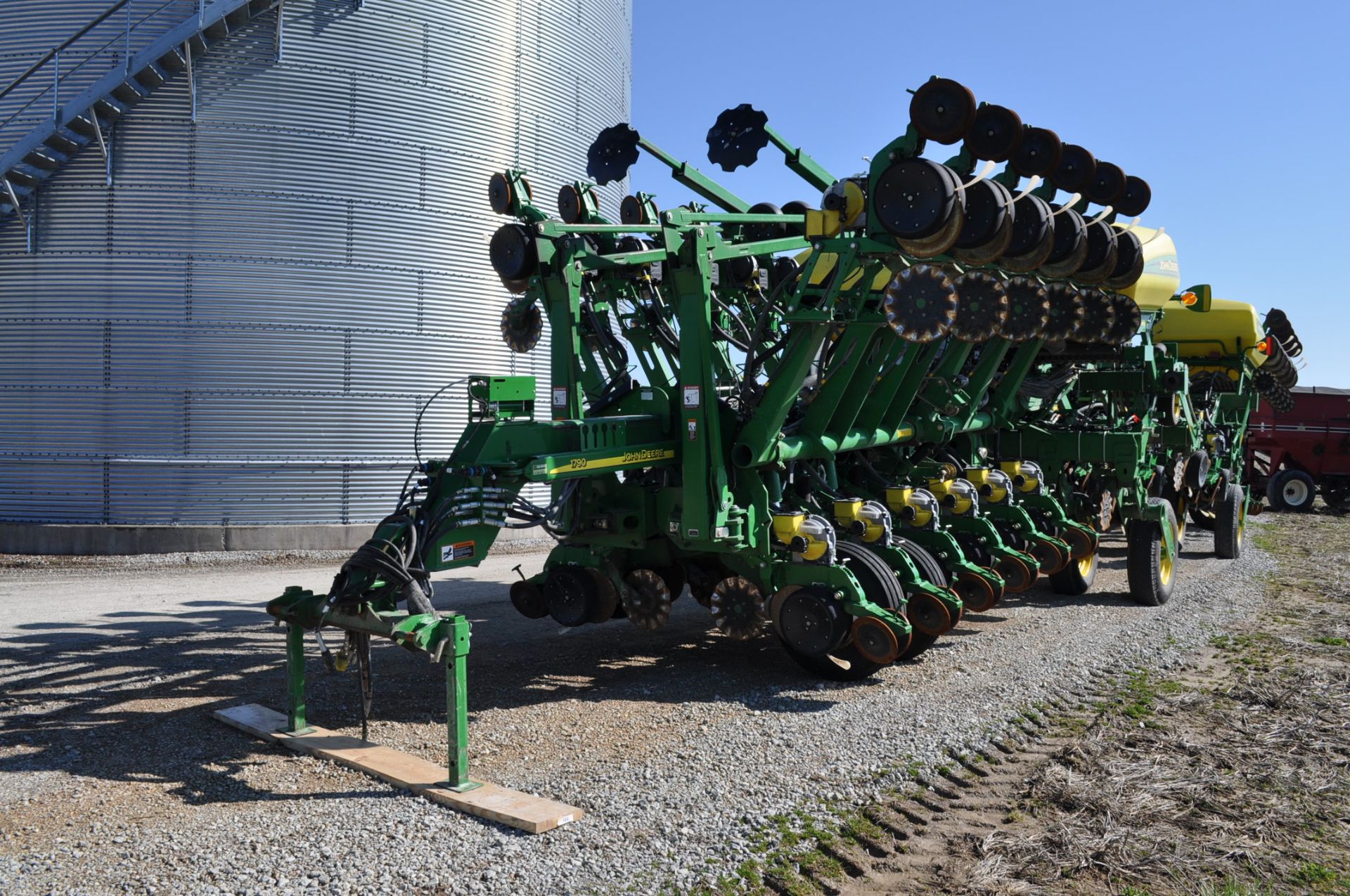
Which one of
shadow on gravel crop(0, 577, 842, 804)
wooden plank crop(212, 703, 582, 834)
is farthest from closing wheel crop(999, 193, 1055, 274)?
wooden plank crop(212, 703, 582, 834)

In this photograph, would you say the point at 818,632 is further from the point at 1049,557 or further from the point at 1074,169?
the point at 1074,169

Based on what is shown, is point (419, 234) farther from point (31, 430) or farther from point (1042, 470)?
point (1042, 470)

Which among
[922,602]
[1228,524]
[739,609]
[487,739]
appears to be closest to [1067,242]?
[922,602]

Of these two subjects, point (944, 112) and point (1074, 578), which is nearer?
point (944, 112)

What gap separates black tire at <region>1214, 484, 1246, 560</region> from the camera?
1445 centimetres

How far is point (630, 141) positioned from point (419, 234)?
753 cm

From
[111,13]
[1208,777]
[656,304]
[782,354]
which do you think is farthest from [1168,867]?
[111,13]

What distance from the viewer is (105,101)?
47.2 ft

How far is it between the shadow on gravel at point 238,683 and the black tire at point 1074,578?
403 centimetres

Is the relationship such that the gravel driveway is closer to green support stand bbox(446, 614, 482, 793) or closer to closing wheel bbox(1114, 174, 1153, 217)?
green support stand bbox(446, 614, 482, 793)

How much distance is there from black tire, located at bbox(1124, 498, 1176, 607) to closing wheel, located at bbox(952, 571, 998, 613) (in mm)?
3106

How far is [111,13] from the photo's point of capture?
48.2ft

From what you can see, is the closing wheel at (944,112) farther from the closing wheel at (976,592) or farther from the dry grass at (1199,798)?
the dry grass at (1199,798)

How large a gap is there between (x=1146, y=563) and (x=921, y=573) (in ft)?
13.1
